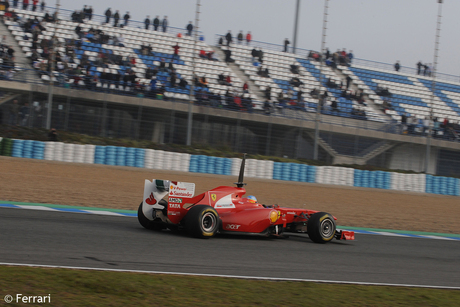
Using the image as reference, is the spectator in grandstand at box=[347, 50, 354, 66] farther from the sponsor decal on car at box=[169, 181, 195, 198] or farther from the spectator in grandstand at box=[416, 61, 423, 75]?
the sponsor decal on car at box=[169, 181, 195, 198]

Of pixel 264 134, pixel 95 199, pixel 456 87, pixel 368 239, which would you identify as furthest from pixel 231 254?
pixel 456 87

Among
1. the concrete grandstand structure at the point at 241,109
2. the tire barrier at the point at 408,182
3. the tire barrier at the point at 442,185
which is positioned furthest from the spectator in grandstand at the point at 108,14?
the tire barrier at the point at 442,185

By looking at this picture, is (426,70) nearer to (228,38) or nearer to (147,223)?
(228,38)

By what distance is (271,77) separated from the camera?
29.2 m

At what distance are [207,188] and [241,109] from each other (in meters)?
8.56

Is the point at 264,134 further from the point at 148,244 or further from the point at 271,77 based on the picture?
the point at 148,244

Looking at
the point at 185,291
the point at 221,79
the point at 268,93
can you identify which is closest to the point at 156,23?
the point at 221,79

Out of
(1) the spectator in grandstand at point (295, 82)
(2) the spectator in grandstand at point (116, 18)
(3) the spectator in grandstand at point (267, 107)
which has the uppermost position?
(2) the spectator in grandstand at point (116, 18)

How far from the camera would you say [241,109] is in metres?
24.2

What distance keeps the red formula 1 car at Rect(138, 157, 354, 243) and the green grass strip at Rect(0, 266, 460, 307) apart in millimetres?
2292

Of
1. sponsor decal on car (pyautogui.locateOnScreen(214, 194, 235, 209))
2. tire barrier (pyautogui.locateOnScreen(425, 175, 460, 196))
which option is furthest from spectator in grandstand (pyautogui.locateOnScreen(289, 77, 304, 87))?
sponsor decal on car (pyautogui.locateOnScreen(214, 194, 235, 209))

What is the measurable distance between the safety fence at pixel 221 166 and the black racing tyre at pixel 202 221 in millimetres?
12404

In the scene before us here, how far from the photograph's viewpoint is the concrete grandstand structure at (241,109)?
2158 centimetres

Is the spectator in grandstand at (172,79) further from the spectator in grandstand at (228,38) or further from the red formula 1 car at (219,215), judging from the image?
the red formula 1 car at (219,215)
